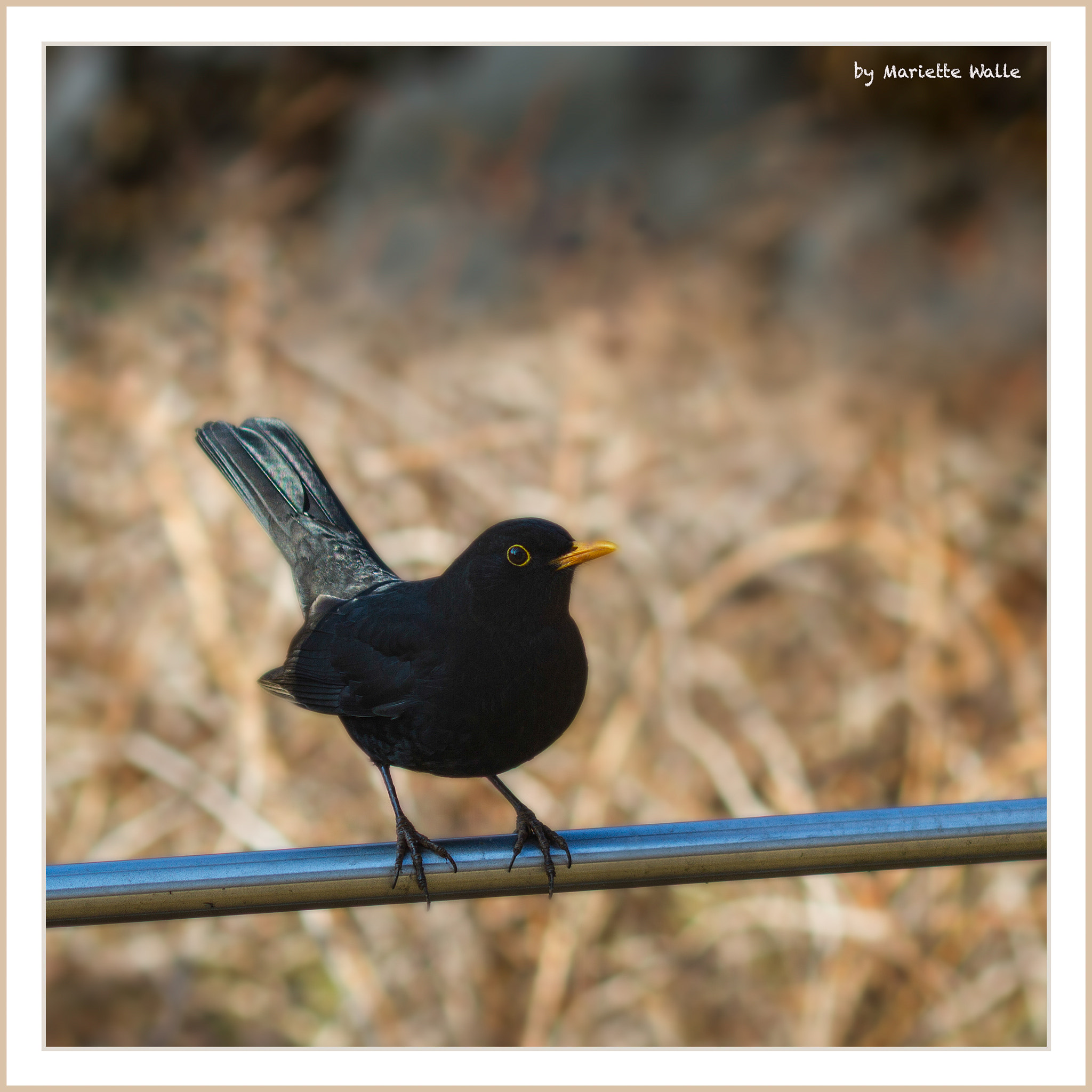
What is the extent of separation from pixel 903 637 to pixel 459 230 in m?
3.39

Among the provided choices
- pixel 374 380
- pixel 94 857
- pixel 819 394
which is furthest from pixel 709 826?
pixel 819 394

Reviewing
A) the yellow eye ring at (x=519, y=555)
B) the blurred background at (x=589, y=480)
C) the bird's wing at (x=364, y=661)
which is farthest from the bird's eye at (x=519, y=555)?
the blurred background at (x=589, y=480)

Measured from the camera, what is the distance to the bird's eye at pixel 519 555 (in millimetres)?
2324

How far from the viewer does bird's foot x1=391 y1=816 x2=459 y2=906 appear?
1935mm

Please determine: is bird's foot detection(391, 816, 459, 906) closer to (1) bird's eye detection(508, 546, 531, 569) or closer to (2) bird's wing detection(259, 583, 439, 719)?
(2) bird's wing detection(259, 583, 439, 719)

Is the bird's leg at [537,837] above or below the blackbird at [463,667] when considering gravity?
below

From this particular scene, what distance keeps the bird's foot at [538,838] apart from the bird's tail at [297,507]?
743 mm

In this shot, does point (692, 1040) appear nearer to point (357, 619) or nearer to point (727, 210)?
point (357, 619)

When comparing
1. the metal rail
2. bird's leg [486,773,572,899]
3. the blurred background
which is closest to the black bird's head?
bird's leg [486,773,572,899]

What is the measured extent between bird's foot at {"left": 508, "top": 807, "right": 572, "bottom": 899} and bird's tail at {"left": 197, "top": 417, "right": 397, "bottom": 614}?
2.44ft

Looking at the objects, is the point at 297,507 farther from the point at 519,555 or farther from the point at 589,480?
the point at 589,480

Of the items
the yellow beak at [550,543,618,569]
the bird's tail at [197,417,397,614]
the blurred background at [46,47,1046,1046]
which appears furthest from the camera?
the blurred background at [46,47,1046,1046]

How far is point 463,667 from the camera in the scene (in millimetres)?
2285

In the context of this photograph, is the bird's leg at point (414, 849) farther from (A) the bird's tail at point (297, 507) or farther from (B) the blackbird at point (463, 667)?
(A) the bird's tail at point (297, 507)
